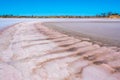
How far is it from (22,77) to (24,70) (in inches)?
12.7

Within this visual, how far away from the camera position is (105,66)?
3.56 metres

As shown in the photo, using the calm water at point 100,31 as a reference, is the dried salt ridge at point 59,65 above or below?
above

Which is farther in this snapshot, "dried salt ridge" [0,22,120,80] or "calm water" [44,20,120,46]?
"calm water" [44,20,120,46]

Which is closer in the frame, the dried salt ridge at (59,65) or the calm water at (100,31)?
the dried salt ridge at (59,65)

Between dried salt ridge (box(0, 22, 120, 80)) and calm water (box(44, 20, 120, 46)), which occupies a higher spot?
dried salt ridge (box(0, 22, 120, 80))

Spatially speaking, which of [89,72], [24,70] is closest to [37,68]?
[24,70]

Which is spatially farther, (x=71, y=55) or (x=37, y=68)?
(x=71, y=55)

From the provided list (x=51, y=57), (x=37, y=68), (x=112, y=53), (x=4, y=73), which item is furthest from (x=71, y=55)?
(x=4, y=73)

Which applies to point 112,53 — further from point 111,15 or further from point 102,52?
point 111,15

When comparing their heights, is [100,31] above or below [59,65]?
below

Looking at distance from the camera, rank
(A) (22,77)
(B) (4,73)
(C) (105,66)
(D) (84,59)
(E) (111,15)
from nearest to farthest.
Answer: (A) (22,77)
(B) (4,73)
(C) (105,66)
(D) (84,59)
(E) (111,15)

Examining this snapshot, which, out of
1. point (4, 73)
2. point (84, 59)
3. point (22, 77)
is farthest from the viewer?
point (84, 59)

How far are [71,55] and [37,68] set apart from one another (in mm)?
1018

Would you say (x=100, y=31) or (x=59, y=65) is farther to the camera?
(x=100, y=31)
